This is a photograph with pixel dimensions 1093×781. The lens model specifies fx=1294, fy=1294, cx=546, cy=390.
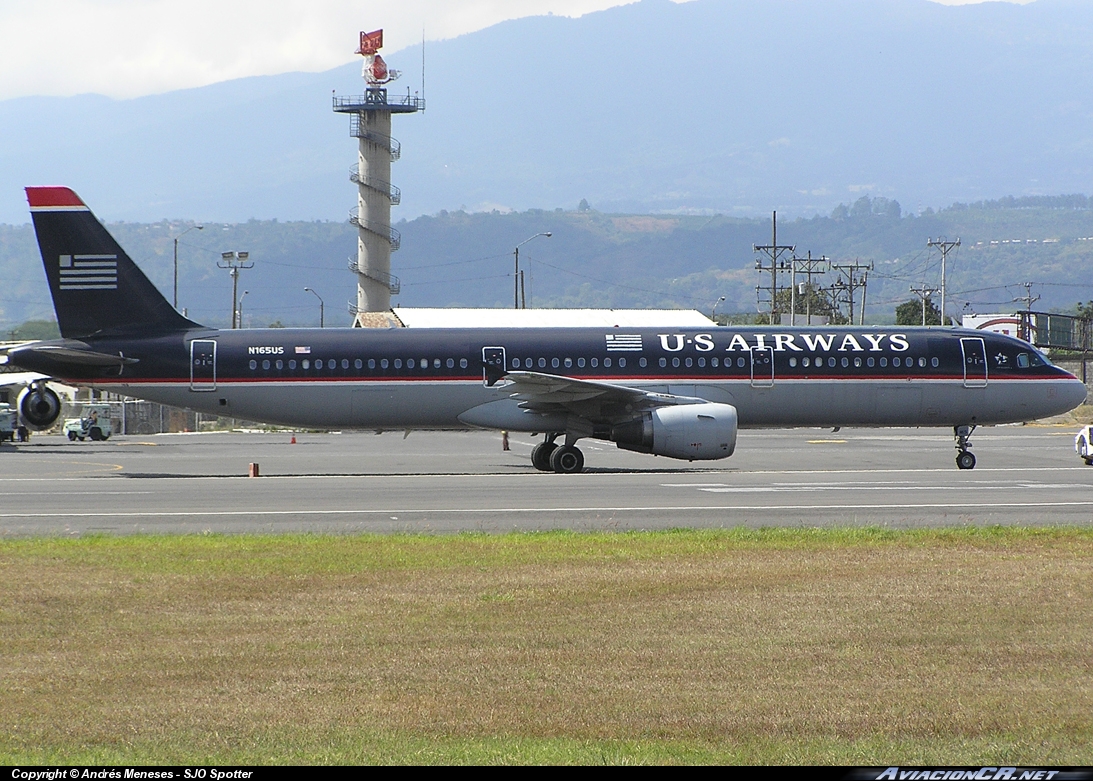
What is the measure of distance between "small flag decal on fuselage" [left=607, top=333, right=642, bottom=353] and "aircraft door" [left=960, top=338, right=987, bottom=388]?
839 cm

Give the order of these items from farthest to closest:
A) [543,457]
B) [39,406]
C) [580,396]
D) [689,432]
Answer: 1. [39,406]
2. [543,457]
3. [580,396]
4. [689,432]

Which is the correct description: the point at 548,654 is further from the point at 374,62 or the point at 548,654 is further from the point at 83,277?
the point at 374,62

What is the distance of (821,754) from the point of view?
7777 mm

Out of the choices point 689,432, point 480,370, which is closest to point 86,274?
point 480,370

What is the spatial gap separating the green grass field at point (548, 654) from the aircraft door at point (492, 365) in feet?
50.2

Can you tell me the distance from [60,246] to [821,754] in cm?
2791

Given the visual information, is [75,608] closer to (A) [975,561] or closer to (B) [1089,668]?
(B) [1089,668]

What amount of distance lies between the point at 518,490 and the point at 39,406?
1528 cm

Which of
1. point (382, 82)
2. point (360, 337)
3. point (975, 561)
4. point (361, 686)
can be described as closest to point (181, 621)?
point (361, 686)

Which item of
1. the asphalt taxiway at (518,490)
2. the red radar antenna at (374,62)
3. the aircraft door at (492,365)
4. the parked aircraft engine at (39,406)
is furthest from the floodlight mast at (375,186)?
the aircraft door at (492,365)

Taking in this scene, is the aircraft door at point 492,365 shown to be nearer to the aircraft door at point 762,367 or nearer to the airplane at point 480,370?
the airplane at point 480,370

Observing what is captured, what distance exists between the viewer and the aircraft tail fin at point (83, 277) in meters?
31.4

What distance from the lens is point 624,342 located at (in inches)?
1284

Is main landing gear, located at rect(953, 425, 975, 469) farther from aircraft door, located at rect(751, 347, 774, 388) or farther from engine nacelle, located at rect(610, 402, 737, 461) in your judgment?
engine nacelle, located at rect(610, 402, 737, 461)
